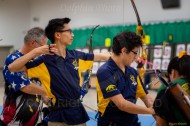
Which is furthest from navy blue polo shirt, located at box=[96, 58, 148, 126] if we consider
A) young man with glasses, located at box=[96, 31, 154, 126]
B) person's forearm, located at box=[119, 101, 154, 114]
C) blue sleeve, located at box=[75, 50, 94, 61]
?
blue sleeve, located at box=[75, 50, 94, 61]

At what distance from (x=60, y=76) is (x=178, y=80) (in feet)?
2.32

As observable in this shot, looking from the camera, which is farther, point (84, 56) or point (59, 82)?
point (84, 56)

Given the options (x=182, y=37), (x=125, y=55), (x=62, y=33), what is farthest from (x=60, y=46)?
(x=182, y=37)

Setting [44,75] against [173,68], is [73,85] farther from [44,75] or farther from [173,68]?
[173,68]

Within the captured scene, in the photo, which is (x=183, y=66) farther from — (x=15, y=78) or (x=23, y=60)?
(x=15, y=78)

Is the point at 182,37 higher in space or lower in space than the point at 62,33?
lower

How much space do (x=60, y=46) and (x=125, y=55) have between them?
0.42 metres

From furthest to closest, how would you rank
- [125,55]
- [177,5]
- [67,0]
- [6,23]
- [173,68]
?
[177,5] → [6,23] → [67,0] → [125,55] → [173,68]

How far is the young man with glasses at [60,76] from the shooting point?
6.07 feet

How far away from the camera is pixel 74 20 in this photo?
31.2 feet

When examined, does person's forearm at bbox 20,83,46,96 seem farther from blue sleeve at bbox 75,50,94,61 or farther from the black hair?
the black hair

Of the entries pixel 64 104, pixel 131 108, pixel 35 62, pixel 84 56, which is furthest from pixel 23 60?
pixel 131 108

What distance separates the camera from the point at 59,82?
187cm

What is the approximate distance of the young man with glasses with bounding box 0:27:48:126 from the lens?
Result: 214 cm
